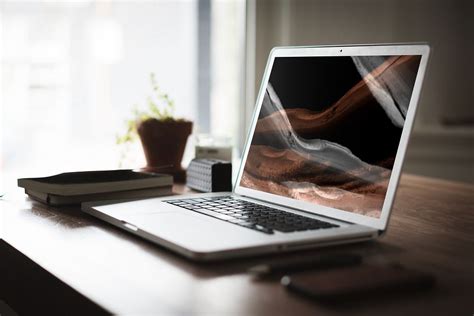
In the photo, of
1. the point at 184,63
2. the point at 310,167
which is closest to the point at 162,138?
the point at 310,167

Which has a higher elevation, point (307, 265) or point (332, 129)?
point (332, 129)

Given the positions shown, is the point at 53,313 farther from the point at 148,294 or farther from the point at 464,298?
the point at 464,298

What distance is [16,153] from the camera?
269 cm

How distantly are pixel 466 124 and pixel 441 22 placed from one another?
0.46 m

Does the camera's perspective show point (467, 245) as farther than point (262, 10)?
No

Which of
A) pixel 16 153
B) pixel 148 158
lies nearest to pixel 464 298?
pixel 148 158

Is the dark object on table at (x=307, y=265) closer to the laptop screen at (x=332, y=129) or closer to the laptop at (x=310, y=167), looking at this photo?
the laptop at (x=310, y=167)

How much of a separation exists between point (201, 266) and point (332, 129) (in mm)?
375

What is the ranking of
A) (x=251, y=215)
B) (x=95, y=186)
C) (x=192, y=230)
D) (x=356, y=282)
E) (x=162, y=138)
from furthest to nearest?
1. (x=162, y=138)
2. (x=95, y=186)
3. (x=251, y=215)
4. (x=192, y=230)
5. (x=356, y=282)

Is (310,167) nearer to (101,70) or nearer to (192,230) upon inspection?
(192,230)

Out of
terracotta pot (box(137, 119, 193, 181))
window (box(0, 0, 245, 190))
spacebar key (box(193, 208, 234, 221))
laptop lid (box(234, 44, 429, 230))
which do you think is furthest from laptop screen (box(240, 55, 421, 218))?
window (box(0, 0, 245, 190))

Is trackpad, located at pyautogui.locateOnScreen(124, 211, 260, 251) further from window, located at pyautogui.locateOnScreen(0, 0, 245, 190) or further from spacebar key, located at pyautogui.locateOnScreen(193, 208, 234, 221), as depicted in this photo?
window, located at pyautogui.locateOnScreen(0, 0, 245, 190)

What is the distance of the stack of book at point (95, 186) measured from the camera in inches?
45.4

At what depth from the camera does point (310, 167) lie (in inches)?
41.3
